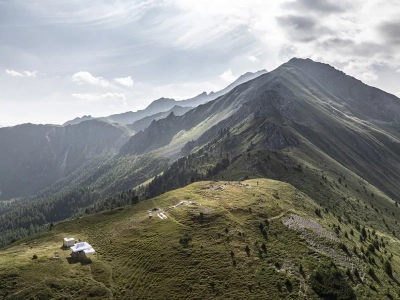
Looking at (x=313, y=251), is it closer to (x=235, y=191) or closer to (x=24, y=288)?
(x=235, y=191)

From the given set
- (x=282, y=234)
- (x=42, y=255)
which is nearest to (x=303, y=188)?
(x=282, y=234)

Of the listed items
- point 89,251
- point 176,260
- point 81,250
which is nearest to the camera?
point 176,260

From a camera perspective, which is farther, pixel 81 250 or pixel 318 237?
pixel 318 237

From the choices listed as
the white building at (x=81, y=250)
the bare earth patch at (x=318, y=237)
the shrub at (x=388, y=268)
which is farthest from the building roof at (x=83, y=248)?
the shrub at (x=388, y=268)

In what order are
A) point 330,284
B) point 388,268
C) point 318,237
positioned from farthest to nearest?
point 318,237 → point 388,268 → point 330,284

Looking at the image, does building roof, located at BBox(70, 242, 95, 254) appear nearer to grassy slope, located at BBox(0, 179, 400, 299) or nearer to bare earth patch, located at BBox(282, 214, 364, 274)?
grassy slope, located at BBox(0, 179, 400, 299)

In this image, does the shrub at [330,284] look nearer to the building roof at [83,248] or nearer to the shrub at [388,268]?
the shrub at [388,268]

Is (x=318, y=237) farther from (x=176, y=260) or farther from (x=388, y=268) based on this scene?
(x=176, y=260)

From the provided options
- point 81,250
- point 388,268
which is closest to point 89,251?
point 81,250
